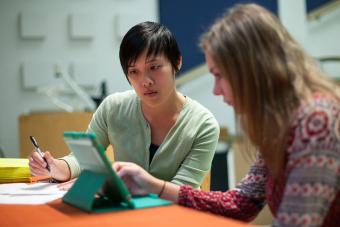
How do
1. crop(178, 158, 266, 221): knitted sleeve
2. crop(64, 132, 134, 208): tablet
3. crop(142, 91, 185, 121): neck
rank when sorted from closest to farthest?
crop(64, 132, 134, 208): tablet < crop(178, 158, 266, 221): knitted sleeve < crop(142, 91, 185, 121): neck

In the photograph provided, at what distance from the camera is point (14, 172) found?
183 cm

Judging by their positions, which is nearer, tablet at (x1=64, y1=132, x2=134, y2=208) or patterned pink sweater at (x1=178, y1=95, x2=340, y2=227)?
patterned pink sweater at (x1=178, y1=95, x2=340, y2=227)

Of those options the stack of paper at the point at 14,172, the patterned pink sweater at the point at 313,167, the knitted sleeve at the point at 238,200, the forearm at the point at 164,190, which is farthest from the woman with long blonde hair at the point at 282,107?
the stack of paper at the point at 14,172

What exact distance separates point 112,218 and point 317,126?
1.57 feet

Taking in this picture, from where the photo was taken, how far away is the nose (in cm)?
174

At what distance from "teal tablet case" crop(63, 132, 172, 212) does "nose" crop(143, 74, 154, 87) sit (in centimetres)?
51

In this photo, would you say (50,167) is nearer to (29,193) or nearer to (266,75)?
(29,193)

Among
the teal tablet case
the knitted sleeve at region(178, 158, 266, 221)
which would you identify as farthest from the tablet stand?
the knitted sleeve at region(178, 158, 266, 221)

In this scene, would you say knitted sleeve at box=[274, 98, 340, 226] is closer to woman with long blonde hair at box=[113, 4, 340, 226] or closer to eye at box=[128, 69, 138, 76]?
woman with long blonde hair at box=[113, 4, 340, 226]

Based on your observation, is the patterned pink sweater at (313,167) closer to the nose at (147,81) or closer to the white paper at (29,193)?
the white paper at (29,193)

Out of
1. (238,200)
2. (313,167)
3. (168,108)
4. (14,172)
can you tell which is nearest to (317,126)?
(313,167)

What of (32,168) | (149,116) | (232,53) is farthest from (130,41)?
(232,53)

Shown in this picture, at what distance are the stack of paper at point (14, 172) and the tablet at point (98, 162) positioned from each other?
0.63 m

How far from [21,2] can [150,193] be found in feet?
9.78
